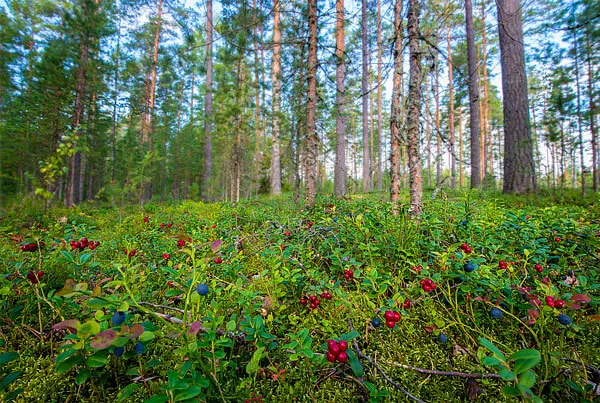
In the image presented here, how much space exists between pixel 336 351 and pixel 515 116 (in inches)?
322

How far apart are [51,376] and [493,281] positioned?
2301 millimetres

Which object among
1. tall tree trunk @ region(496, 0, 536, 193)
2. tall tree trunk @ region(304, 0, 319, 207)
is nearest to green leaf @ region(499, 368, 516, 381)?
tall tree trunk @ region(304, 0, 319, 207)

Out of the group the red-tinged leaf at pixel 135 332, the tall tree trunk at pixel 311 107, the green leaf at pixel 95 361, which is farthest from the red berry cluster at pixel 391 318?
the tall tree trunk at pixel 311 107

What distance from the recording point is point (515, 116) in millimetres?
6297

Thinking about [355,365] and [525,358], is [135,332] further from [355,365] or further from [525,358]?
[525,358]

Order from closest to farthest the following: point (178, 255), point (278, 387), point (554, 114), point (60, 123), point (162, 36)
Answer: point (278, 387) → point (178, 255) → point (554, 114) → point (60, 123) → point (162, 36)

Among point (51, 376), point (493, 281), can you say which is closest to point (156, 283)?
point (51, 376)

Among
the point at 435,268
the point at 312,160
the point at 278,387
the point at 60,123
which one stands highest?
the point at 60,123

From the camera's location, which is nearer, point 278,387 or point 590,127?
point 278,387

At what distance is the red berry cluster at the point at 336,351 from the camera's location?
94 centimetres

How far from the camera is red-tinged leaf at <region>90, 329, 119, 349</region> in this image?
764 mm

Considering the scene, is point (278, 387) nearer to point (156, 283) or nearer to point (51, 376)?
point (51, 376)

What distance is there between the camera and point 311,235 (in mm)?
2514

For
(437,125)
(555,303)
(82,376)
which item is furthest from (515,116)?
(82,376)
